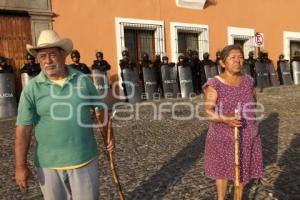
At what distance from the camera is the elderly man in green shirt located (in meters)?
2.60

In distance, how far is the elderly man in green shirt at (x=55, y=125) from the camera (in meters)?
2.60

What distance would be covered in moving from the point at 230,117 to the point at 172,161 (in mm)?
2242

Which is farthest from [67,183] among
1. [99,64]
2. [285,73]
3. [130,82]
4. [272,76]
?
[285,73]

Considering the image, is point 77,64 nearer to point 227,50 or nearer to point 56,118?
point 227,50

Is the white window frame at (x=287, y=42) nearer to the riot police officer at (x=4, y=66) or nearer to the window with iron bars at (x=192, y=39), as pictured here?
the window with iron bars at (x=192, y=39)

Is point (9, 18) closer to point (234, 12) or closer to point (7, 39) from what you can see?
point (7, 39)

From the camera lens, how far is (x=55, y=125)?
8.57 ft

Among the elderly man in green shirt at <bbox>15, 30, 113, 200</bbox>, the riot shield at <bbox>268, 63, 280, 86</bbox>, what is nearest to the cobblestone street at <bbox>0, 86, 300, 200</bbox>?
the elderly man in green shirt at <bbox>15, 30, 113, 200</bbox>

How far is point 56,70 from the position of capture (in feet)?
8.51

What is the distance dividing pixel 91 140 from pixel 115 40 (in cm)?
1044

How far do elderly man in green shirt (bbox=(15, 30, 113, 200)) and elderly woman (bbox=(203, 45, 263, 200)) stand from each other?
1.13 m

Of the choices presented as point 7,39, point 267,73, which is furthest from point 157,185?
point 267,73

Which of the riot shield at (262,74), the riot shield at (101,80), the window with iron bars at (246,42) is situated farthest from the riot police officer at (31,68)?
the window with iron bars at (246,42)

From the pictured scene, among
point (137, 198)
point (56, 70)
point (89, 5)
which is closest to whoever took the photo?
point (56, 70)
